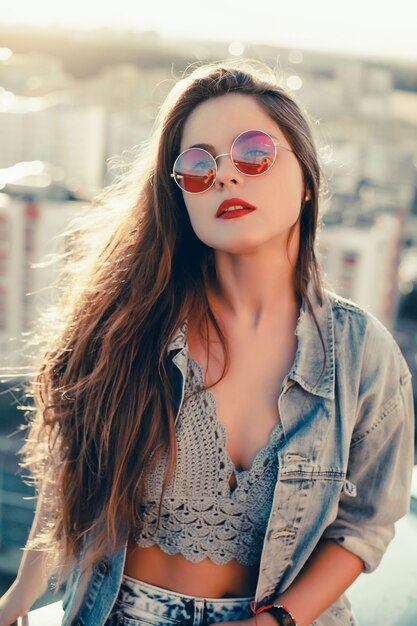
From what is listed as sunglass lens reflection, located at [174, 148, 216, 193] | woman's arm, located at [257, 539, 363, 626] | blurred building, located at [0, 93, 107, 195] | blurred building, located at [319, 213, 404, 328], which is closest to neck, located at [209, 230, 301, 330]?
sunglass lens reflection, located at [174, 148, 216, 193]

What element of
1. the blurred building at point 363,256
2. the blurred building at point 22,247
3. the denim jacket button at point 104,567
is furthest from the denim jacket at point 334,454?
the blurred building at point 22,247

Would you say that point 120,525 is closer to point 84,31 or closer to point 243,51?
point 243,51

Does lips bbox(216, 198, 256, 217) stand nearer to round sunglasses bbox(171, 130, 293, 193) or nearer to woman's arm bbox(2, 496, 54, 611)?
round sunglasses bbox(171, 130, 293, 193)

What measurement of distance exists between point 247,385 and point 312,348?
91 millimetres

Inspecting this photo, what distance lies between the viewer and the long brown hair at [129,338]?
89 centimetres

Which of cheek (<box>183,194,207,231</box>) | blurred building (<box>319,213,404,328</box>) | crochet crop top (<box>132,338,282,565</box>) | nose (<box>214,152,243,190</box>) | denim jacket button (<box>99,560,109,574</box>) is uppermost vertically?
blurred building (<box>319,213,404,328</box>)

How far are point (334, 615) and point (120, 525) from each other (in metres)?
0.29

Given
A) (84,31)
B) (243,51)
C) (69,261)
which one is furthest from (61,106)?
(69,261)

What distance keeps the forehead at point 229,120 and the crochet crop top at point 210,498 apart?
0.32 metres

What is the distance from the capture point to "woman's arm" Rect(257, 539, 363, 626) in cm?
87

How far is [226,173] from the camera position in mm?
858

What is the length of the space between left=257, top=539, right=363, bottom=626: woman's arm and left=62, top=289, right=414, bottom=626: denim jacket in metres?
0.01

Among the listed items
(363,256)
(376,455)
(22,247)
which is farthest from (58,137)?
(376,455)

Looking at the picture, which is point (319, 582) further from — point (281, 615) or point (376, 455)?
point (376, 455)
